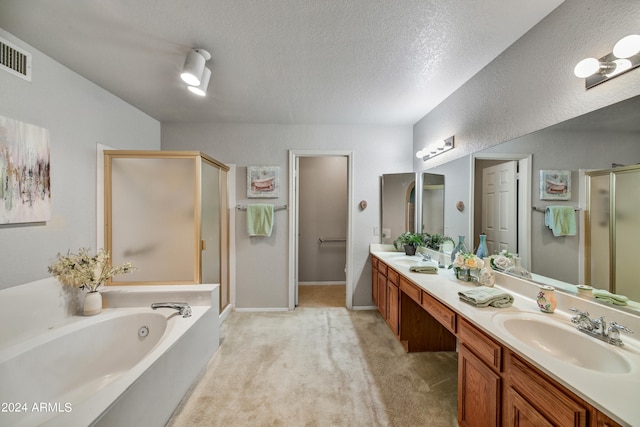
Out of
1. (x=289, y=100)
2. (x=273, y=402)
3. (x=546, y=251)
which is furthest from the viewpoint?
(x=289, y=100)

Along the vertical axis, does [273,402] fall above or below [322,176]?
below

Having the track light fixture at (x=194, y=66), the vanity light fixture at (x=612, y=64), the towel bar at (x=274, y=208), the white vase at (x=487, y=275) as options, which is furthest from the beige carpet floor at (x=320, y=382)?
the track light fixture at (x=194, y=66)

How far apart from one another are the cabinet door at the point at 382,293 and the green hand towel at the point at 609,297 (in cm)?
169

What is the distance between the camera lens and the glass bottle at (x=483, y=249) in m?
1.89

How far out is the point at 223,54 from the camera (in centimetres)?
179

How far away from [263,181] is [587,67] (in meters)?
2.87

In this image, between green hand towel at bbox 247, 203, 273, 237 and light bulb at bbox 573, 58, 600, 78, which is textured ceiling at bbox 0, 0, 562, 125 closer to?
light bulb at bbox 573, 58, 600, 78

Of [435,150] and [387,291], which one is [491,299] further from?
[435,150]

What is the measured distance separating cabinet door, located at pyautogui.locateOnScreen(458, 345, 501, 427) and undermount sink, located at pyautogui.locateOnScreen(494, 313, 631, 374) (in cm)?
24

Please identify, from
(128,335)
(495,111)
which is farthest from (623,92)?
(128,335)

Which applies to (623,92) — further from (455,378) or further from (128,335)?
(128,335)

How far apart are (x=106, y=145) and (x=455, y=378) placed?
3.70 meters

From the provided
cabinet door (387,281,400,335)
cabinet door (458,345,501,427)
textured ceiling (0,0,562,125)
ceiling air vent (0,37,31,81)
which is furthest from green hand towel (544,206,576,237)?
ceiling air vent (0,37,31,81)

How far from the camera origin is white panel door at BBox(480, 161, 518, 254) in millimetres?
1684
